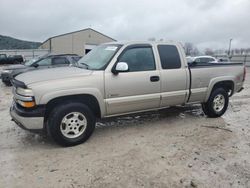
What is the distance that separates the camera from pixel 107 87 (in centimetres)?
429

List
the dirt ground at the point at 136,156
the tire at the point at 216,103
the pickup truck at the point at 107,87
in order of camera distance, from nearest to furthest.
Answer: the dirt ground at the point at 136,156, the pickup truck at the point at 107,87, the tire at the point at 216,103

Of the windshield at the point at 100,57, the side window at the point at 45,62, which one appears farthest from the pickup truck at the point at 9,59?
the windshield at the point at 100,57

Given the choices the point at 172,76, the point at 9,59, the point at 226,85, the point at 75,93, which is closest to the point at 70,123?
the point at 75,93

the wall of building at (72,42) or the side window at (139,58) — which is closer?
the side window at (139,58)

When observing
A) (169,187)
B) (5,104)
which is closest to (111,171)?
(169,187)

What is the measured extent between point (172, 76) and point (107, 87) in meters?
1.55

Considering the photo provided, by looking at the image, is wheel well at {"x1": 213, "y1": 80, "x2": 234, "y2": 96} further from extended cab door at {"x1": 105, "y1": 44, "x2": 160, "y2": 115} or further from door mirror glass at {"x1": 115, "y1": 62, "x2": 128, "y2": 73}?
door mirror glass at {"x1": 115, "y1": 62, "x2": 128, "y2": 73}

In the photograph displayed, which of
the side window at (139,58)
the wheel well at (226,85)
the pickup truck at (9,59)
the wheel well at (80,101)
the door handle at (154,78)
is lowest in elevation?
A: the wheel well at (80,101)

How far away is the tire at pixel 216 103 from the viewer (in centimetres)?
584

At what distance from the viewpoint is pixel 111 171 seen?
132 inches

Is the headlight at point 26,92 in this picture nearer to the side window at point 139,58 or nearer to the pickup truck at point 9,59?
the side window at point 139,58

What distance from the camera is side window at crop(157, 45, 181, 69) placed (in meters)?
4.98

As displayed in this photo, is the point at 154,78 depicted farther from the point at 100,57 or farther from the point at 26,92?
the point at 26,92

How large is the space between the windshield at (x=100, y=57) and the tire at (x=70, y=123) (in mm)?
865
